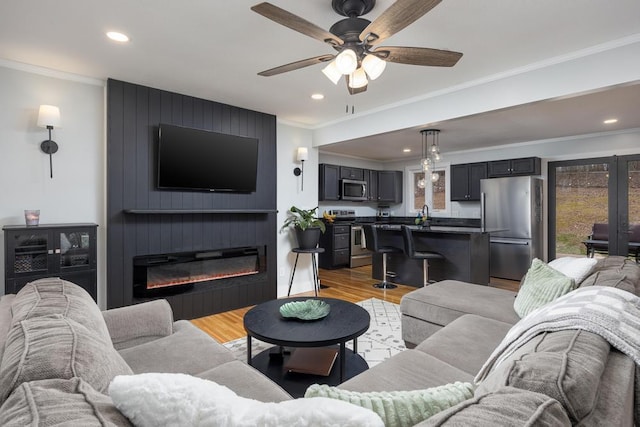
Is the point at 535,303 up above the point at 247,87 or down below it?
below

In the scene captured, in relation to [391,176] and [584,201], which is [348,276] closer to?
[391,176]

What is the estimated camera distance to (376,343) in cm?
296

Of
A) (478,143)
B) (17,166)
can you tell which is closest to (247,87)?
(17,166)

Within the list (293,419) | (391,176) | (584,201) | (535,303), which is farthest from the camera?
(391,176)

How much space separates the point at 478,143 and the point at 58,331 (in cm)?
648

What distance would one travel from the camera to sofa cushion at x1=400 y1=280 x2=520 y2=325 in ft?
7.57

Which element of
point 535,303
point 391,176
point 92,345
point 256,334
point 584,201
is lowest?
point 256,334

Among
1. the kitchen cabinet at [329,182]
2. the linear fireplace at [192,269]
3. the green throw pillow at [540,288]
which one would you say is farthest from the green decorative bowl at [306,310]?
the kitchen cabinet at [329,182]

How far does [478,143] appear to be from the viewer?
6.04 meters

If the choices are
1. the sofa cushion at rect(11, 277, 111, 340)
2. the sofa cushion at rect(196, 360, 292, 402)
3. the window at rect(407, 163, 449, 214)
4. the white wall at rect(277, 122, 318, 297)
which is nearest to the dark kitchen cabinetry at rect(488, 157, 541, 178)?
the window at rect(407, 163, 449, 214)

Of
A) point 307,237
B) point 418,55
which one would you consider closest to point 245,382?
point 418,55

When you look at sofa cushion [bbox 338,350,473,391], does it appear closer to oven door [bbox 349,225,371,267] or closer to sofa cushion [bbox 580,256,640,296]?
sofa cushion [bbox 580,256,640,296]

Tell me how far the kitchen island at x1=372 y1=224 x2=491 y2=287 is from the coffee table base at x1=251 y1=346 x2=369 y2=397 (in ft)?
8.77

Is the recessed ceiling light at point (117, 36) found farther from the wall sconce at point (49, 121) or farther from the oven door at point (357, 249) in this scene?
the oven door at point (357, 249)
